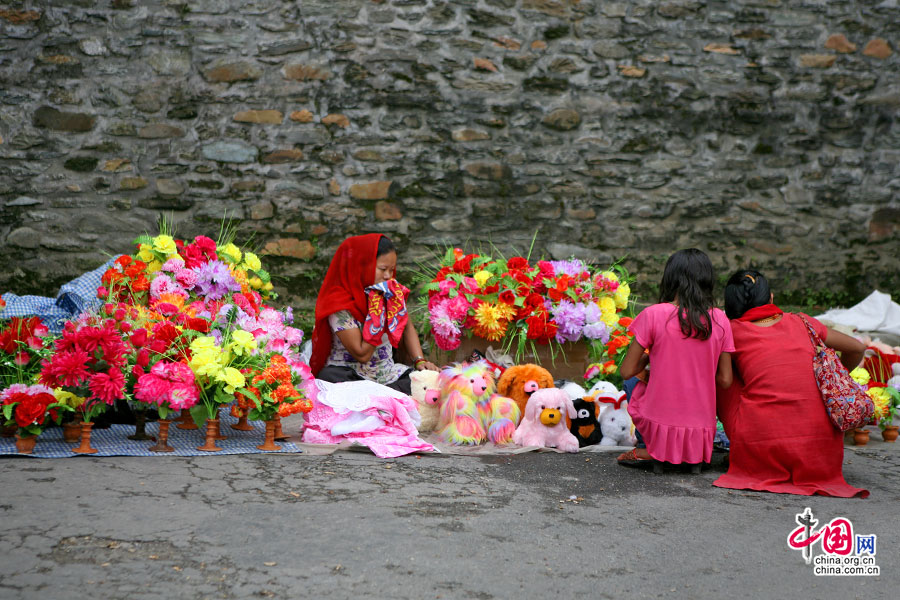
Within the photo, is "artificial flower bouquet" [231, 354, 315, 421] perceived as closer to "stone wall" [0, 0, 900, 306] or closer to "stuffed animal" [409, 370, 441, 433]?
"stuffed animal" [409, 370, 441, 433]

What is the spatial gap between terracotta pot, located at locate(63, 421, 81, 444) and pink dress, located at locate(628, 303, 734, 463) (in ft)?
8.88

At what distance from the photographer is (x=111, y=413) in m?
4.50

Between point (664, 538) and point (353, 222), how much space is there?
479 centimetres

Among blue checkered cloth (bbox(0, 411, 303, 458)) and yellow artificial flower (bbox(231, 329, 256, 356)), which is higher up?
yellow artificial flower (bbox(231, 329, 256, 356))

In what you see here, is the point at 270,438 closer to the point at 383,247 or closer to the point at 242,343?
the point at 242,343

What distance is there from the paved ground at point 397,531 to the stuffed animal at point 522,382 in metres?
0.66

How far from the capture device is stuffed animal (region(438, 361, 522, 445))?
448cm

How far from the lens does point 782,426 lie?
3.77 metres

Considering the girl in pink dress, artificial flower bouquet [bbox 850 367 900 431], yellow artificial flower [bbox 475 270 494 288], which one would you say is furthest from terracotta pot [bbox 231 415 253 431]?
artificial flower bouquet [bbox 850 367 900 431]

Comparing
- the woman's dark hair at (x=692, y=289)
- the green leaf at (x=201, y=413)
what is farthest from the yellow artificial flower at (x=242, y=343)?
the woman's dark hair at (x=692, y=289)

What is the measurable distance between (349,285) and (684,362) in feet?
6.28

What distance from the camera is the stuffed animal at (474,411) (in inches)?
176

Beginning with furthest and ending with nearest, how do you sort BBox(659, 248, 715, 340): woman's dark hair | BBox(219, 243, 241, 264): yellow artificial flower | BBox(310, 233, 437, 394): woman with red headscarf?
1. BBox(219, 243, 241, 264): yellow artificial flower
2. BBox(310, 233, 437, 394): woman with red headscarf
3. BBox(659, 248, 715, 340): woman's dark hair
